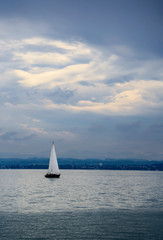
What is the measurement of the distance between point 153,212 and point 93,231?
55.0ft

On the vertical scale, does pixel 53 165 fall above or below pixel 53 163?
below

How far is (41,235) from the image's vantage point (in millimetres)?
32344

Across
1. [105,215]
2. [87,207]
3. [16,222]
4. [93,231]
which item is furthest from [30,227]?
[87,207]

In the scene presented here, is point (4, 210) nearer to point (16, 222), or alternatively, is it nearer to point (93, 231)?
point (16, 222)

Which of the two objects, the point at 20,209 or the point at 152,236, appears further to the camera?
the point at 20,209

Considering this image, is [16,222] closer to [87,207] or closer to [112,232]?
[112,232]

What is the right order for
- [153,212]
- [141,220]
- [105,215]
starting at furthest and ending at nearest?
[153,212] < [105,215] < [141,220]

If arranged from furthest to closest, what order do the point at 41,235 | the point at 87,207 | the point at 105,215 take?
1. the point at 87,207
2. the point at 105,215
3. the point at 41,235

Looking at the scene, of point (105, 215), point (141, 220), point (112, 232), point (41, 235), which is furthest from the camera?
point (105, 215)

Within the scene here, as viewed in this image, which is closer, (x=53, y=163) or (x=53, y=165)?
(x=53, y=163)

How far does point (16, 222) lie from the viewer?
38375 mm

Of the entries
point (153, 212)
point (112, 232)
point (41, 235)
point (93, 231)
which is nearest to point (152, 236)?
point (112, 232)

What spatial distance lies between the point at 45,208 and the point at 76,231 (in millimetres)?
17206

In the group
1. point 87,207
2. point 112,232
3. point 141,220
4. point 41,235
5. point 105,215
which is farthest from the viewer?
point 87,207
